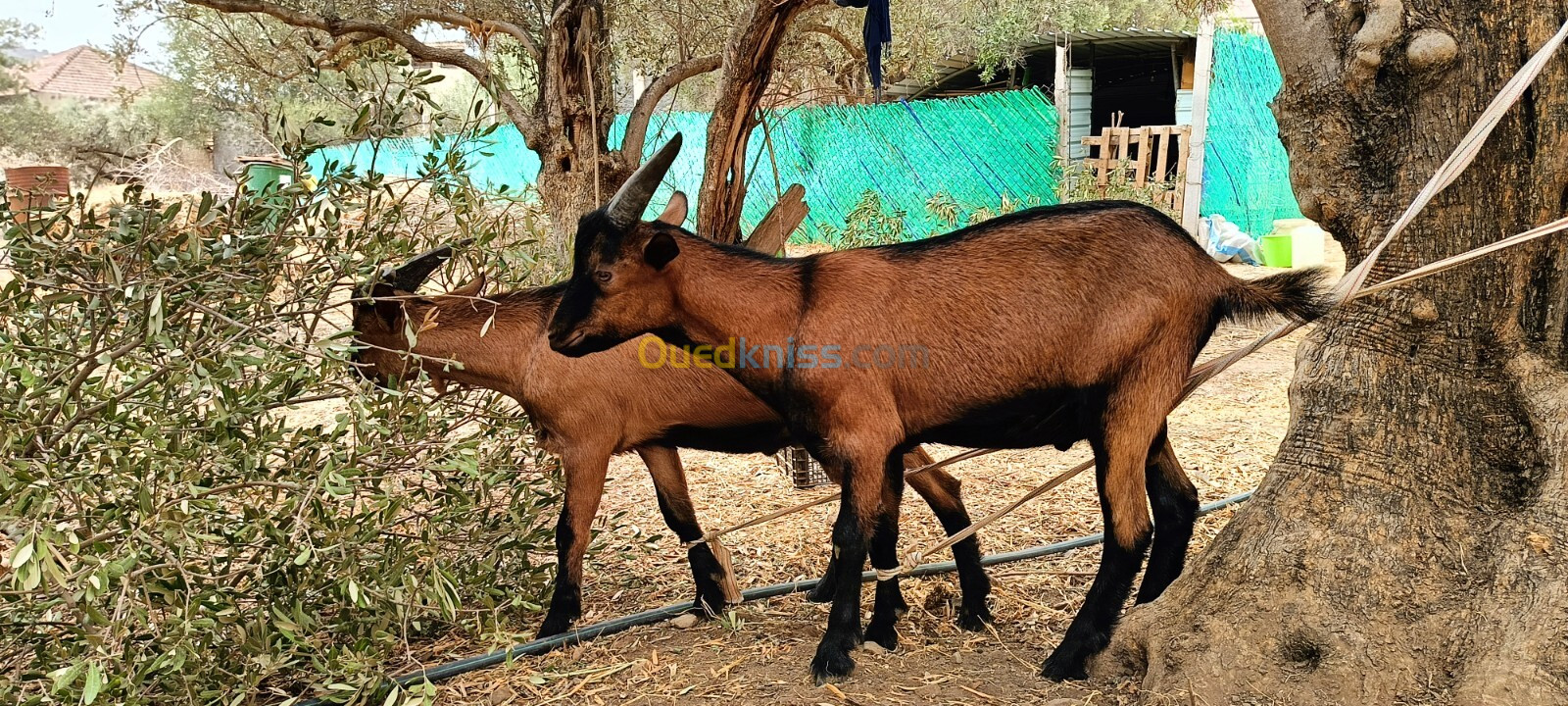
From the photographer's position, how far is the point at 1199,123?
47.8 ft

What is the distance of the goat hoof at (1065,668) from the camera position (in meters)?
3.80

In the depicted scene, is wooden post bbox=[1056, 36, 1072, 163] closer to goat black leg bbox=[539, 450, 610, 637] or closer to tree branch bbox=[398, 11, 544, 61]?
tree branch bbox=[398, 11, 544, 61]

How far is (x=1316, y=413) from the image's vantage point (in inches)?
140

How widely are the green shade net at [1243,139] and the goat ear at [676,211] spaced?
12.1m

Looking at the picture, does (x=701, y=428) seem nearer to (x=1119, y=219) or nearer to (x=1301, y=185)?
(x=1119, y=219)

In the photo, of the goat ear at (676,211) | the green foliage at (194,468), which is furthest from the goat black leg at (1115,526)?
the green foliage at (194,468)

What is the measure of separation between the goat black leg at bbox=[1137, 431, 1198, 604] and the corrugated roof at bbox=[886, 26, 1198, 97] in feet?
41.5

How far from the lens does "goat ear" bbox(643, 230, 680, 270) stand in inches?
150

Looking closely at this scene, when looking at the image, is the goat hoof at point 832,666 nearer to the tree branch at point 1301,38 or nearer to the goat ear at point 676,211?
the goat ear at point 676,211

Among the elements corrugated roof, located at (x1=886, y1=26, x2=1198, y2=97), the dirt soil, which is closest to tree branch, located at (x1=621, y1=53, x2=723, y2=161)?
the dirt soil

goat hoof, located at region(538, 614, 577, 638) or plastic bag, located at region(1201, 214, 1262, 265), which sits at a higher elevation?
plastic bag, located at region(1201, 214, 1262, 265)

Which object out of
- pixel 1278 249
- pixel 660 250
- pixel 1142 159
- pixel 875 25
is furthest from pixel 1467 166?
pixel 1142 159

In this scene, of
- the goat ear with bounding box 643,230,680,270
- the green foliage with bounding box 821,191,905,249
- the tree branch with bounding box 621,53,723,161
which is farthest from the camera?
the green foliage with bounding box 821,191,905,249

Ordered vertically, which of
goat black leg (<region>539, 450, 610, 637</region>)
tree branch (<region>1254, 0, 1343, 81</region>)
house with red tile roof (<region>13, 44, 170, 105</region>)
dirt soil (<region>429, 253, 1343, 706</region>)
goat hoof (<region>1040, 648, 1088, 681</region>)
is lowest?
Answer: dirt soil (<region>429, 253, 1343, 706</region>)
